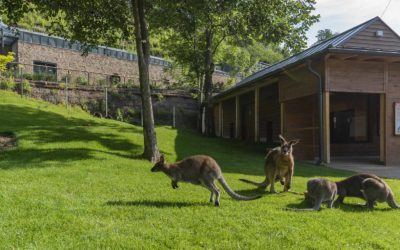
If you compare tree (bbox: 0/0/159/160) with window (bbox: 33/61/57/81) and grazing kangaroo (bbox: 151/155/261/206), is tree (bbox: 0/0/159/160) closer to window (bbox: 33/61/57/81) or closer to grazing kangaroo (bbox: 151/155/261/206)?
grazing kangaroo (bbox: 151/155/261/206)

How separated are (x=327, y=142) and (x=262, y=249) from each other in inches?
507

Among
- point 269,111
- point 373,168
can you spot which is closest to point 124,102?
point 269,111

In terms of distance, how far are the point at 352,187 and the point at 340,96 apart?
14.8 meters

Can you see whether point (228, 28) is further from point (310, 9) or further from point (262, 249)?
point (262, 249)

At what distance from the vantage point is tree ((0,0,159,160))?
14320mm

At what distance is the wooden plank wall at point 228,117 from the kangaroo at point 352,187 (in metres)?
23.5

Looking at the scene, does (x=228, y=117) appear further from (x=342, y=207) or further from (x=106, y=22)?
(x=342, y=207)

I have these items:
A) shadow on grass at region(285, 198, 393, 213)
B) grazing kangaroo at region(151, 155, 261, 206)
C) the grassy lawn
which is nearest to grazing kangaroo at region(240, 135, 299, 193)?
the grassy lawn

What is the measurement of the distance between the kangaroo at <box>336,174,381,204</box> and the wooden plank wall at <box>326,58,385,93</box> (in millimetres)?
9538

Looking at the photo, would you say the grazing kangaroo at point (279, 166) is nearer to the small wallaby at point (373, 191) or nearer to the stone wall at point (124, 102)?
the small wallaby at point (373, 191)

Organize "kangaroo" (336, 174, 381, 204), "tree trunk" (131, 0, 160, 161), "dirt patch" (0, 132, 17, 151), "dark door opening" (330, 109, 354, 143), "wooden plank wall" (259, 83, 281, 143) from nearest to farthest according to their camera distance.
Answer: "kangaroo" (336, 174, 381, 204), "dirt patch" (0, 132, 17, 151), "tree trunk" (131, 0, 160, 161), "dark door opening" (330, 109, 354, 143), "wooden plank wall" (259, 83, 281, 143)

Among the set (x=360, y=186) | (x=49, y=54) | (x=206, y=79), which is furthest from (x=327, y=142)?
(x=49, y=54)

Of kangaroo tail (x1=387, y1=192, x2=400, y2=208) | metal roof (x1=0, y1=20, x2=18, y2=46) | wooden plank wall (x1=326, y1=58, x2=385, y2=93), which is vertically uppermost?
metal roof (x1=0, y1=20, x2=18, y2=46)

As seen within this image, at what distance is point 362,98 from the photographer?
71.1 feet
